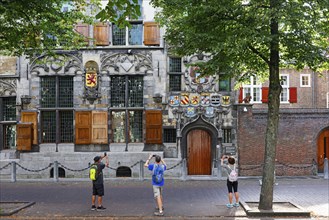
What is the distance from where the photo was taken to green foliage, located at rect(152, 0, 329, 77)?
31.7 feet

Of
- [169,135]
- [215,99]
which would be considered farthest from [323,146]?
[169,135]

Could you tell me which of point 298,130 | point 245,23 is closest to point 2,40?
point 245,23

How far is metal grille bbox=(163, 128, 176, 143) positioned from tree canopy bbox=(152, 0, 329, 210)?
7729 mm

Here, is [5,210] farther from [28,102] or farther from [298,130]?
[298,130]

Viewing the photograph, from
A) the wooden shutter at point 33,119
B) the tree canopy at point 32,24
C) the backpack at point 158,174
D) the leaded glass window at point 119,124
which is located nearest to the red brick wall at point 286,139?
the leaded glass window at point 119,124

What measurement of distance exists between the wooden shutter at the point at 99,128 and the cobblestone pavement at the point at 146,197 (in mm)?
2245

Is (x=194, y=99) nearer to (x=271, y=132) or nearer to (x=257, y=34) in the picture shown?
(x=271, y=132)

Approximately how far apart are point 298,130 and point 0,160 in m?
14.7

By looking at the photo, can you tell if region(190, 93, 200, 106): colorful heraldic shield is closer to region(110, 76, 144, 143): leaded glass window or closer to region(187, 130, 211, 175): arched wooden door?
region(187, 130, 211, 175): arched wooden door

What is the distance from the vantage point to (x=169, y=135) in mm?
19141

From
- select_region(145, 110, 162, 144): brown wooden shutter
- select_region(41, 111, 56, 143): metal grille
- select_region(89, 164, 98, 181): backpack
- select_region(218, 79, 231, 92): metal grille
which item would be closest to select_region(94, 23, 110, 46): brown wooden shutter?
select_region(145, 110, 162, 144): brown wooden shutter

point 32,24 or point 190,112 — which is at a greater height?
point 32,24

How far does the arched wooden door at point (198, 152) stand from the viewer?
19109mm

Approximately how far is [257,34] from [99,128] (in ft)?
36.1
